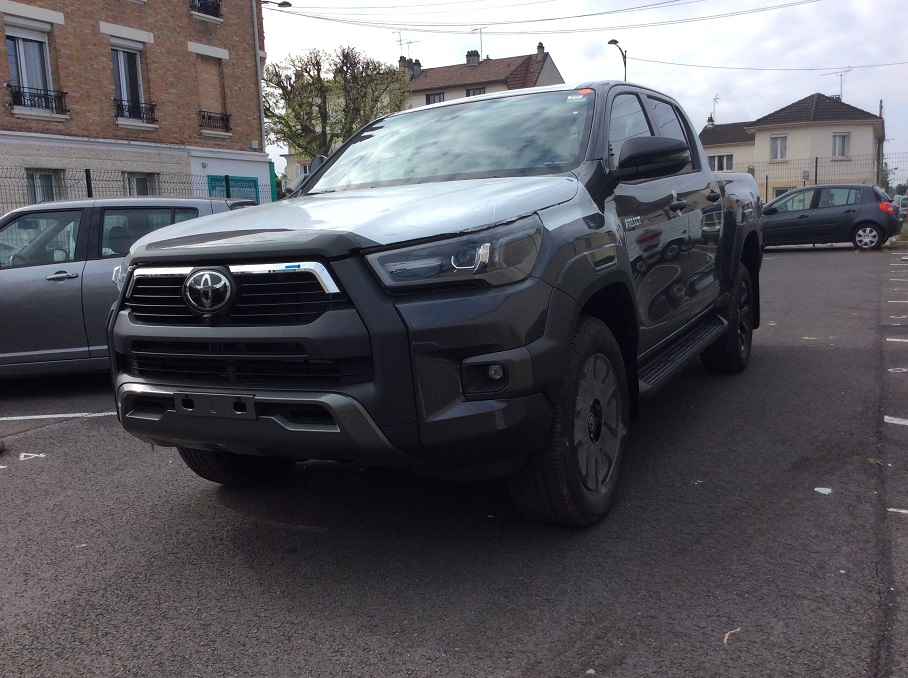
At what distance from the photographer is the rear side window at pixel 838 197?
19.8 metres

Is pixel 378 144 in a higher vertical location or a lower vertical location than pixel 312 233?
higher

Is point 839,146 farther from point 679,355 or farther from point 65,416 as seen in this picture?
point 65,416

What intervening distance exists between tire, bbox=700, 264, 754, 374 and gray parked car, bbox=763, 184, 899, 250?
14735 millimetres

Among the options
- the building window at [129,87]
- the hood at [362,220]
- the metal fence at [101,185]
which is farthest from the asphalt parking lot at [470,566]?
the building window at [129,87]

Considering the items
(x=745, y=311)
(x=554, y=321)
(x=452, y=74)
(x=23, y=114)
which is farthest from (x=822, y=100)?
(x=554, y=321)

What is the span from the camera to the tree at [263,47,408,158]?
120ft

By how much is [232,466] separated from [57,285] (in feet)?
11.2

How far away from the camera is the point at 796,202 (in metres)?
20.5

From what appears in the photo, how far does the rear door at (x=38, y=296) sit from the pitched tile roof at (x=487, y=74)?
177ft

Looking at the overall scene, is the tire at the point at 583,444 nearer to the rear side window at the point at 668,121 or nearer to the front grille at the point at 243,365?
the front grille at the point at 243,365

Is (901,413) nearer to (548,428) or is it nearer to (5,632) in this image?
(548,428)

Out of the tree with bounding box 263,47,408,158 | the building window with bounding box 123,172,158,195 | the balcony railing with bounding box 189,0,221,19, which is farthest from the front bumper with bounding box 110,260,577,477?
the tree with bounding box 263,47,408,158

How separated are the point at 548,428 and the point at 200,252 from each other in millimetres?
1373

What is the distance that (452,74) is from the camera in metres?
62.8
